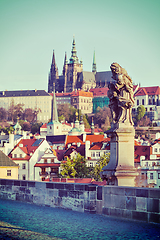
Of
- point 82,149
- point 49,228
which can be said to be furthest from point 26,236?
point 82,149

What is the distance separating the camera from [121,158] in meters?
12.8

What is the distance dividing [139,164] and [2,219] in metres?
48.2

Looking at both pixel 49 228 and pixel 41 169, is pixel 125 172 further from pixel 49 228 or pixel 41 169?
pixel 41 169

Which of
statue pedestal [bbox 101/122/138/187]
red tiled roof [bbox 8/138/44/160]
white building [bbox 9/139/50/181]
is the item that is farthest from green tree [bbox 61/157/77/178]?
statue pedestal [bbox 101/122/138/187]

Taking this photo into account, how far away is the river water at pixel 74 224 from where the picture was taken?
1034 cm

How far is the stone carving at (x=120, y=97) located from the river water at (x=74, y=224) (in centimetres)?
280

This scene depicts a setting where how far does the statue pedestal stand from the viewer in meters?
12.7

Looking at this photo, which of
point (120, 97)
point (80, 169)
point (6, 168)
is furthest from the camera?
point (80, 169)

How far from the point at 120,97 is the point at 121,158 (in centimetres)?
170

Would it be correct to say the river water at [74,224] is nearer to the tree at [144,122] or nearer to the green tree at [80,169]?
the green tree at [80,169]

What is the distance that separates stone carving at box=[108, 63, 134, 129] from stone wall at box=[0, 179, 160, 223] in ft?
6.91

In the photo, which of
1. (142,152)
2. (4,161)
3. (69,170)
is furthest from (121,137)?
(142,152)

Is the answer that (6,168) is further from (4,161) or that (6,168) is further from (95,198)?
(95,198)

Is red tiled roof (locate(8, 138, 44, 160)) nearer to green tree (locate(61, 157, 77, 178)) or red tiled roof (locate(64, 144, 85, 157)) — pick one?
red tiled roof (locate(64, 144, 85, 157))
